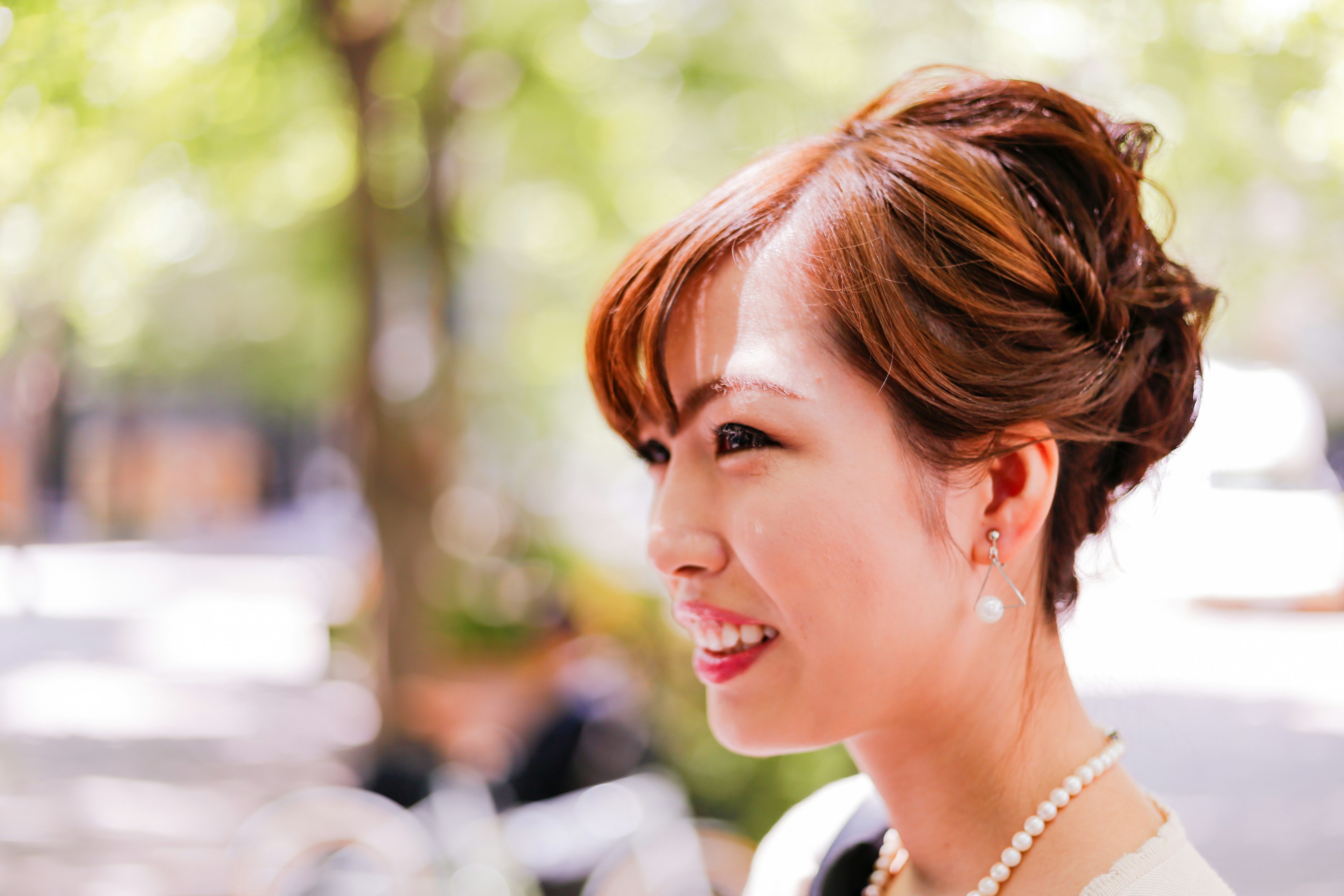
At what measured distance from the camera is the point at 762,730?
0.98 metres

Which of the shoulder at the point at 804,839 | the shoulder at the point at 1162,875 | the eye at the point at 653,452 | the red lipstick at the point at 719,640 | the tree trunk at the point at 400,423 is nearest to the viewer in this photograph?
the shoulder at the point at 1162,875

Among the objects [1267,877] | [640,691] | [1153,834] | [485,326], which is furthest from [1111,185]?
[485,326]

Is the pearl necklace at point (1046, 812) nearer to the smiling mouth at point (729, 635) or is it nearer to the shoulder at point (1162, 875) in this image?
the shoulder at point (1162, 875)

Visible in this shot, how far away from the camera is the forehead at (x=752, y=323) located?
36.8 inches

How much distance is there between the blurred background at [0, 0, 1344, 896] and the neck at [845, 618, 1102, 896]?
18cm

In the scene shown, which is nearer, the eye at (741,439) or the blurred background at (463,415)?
the eye at (741,439)

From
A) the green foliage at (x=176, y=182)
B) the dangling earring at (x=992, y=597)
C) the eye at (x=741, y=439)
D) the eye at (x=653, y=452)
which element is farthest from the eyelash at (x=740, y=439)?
the green foliage at (x=176, y=182)

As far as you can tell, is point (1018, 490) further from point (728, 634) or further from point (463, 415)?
point (463, 415)

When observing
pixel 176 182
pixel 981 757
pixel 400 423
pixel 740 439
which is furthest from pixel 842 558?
pixel 400 423

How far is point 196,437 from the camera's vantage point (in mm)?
3967

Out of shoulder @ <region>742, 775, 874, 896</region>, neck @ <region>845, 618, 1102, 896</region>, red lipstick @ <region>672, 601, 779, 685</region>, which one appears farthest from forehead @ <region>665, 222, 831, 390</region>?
shoulder @ <region>742, 775, 874, 896</region>

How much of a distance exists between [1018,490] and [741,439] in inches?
10.8

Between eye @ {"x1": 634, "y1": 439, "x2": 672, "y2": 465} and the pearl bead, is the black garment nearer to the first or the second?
the pearl bead

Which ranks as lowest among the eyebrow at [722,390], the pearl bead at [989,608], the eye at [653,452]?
the pearl bead at [989,608]
